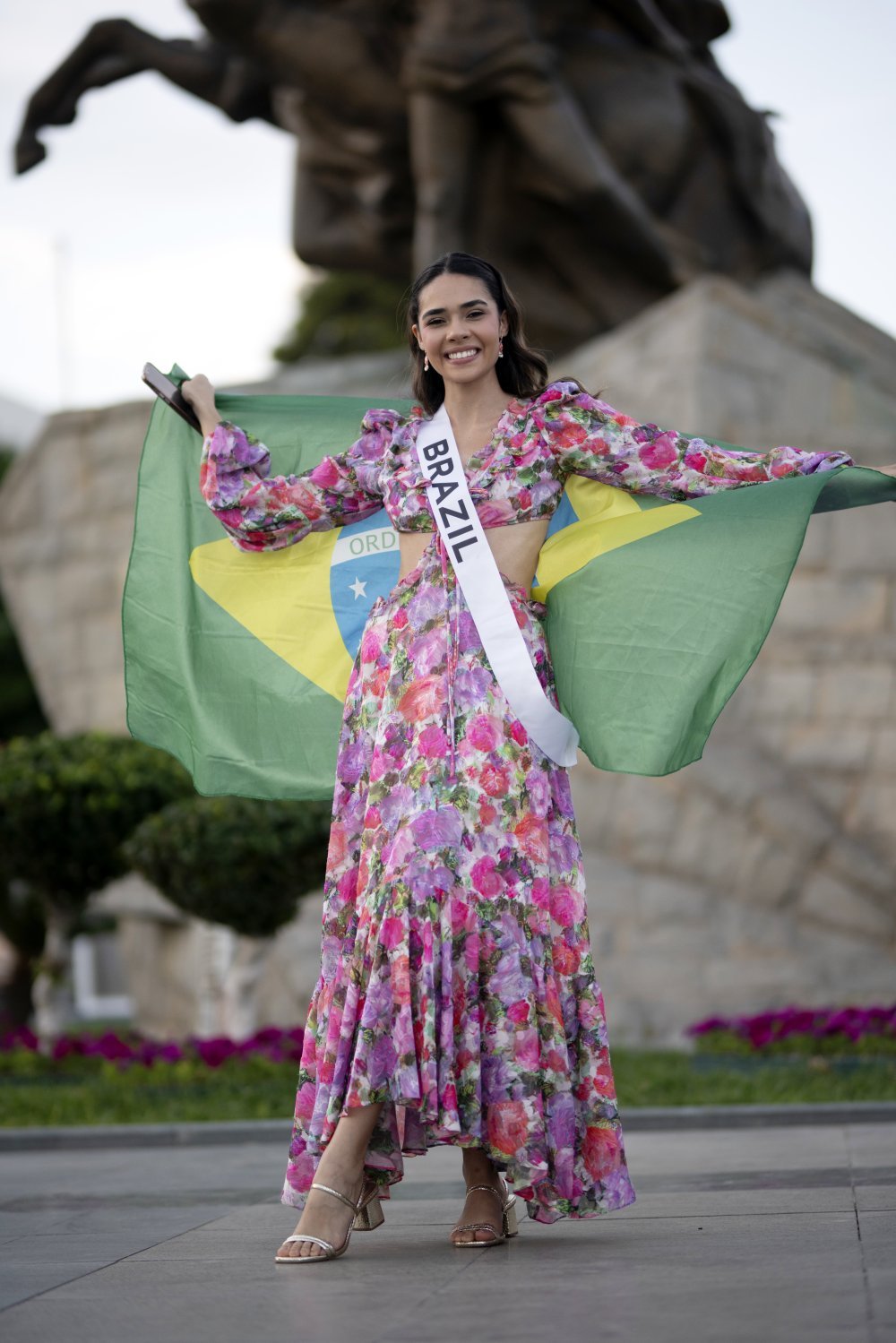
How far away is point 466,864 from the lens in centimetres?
367

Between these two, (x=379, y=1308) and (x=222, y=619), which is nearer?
(x=379, y=1308)

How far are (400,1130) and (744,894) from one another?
24.0 feet

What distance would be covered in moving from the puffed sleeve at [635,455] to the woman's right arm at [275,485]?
425 mm

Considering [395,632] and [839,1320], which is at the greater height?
[395,632]

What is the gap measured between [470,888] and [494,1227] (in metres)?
0.68

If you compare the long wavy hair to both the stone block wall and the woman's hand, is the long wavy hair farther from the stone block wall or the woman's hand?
the stone block wall

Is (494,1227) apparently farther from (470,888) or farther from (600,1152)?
(470,888)

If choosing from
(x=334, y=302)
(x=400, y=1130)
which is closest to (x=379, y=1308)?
(x=400, y=1130)

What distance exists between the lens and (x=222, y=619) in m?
4.88

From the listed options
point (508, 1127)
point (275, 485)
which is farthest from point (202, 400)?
point (508, 1127)

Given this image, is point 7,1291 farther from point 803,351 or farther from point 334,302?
point 334,302

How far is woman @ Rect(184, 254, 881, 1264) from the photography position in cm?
357

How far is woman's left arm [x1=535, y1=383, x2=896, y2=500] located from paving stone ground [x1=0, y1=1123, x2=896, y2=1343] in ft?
5.31

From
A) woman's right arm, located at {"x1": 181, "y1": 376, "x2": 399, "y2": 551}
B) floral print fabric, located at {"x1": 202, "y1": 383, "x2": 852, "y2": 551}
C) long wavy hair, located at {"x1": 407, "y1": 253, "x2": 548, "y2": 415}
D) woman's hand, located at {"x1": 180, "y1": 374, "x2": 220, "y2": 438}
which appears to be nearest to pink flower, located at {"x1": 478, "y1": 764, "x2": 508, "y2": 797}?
floral print fabric, located at {"x1": 202, "y1": 383, "x2": 852, "y2": 551}
